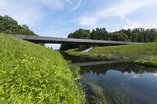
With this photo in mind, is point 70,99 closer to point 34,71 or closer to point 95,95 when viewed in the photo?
point 34,71

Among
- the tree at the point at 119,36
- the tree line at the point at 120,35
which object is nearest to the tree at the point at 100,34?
the tree line at the point at 120,35

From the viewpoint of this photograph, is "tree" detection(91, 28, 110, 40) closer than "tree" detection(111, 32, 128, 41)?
No

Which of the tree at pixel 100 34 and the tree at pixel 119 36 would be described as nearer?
the tree at pixel 119 36

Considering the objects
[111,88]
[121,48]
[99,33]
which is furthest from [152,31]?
[111,88]

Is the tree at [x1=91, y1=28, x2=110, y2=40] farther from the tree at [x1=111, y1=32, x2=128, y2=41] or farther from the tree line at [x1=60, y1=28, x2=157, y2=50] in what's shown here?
the tree at [x1=111, y1=32, x2=128, y2=41]

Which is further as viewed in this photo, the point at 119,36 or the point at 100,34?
the point at 100,34

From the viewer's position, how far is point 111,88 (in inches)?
747

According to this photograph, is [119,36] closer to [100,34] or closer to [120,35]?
[120,35]

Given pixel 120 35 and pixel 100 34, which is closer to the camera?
pixel 120 35

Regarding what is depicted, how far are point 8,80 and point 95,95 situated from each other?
9330 mm

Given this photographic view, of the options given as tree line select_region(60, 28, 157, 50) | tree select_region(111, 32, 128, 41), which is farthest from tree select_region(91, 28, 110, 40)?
tree select_region(111, 32, 128, 41)

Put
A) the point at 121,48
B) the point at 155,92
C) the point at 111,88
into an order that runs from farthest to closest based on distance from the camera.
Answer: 1. the point at 121,48
2. the point at 111,88
3. the point at 155,92

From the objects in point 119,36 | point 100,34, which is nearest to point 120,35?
point 119,36

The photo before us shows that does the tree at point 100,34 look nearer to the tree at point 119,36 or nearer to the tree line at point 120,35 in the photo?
the tree line at point 120,35
